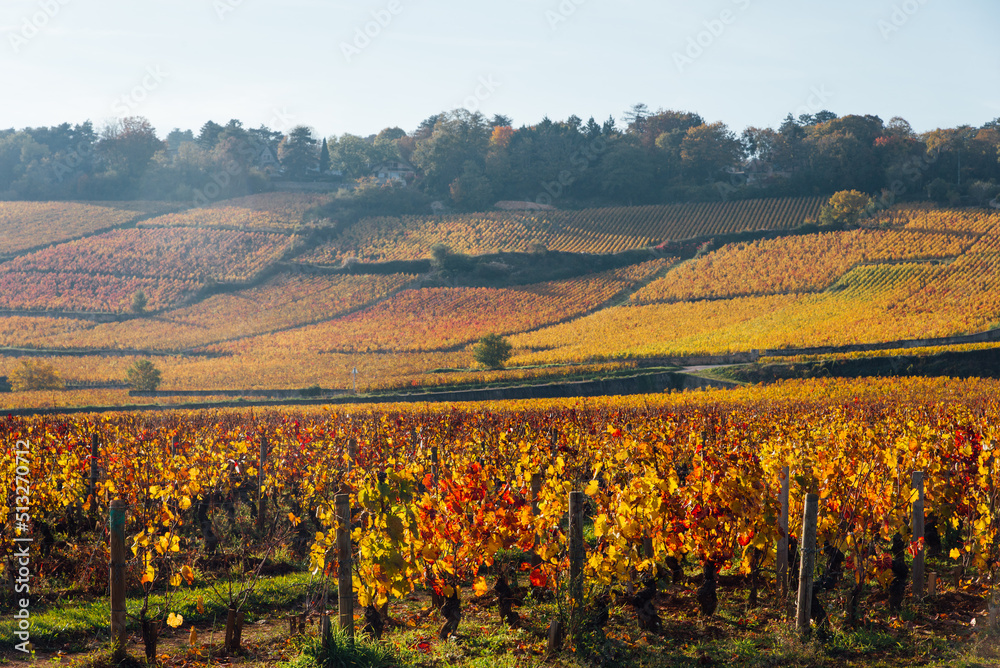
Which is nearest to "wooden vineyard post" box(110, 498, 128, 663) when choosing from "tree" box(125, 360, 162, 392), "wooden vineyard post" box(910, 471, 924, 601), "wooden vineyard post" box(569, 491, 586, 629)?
"wooden vineyard post" box(569, 491, 586, 629)

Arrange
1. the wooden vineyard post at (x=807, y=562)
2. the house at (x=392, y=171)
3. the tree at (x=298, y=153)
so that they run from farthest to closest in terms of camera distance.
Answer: the tree at (x=298, y=153)
the house at (x=392, y=171)
the wooden vineyard post at (x=807, y=562)

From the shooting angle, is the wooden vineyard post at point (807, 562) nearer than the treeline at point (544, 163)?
Yes

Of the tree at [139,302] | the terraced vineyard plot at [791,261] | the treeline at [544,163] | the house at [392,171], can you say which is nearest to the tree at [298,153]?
the treeline at [544,163]

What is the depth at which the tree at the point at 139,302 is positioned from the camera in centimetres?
5856

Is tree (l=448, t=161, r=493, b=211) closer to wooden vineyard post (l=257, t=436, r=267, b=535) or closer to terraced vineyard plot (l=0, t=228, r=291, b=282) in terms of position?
terraced vineyard plot (l=0, t=228, r=291, b=282)

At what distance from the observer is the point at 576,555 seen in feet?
20.1

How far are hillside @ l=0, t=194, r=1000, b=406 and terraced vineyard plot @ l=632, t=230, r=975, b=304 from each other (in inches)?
8.7

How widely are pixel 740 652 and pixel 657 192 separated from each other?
80.9 m

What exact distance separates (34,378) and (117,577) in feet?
119

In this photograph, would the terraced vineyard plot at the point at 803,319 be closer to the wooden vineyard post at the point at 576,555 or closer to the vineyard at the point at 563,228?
the vineyard at the point at 563,228

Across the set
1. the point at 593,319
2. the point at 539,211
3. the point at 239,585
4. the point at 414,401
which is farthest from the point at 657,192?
the point at 239,585

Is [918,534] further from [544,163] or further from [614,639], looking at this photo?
[544,163]

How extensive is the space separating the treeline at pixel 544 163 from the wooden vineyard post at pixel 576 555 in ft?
246

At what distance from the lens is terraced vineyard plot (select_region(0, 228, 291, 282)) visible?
218 ft
